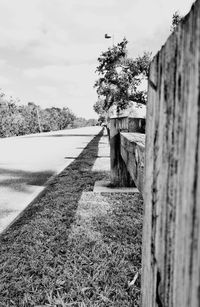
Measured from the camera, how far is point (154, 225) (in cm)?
62

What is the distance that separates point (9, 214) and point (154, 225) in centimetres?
272

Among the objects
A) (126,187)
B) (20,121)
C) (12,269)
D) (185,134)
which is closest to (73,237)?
(12,269)

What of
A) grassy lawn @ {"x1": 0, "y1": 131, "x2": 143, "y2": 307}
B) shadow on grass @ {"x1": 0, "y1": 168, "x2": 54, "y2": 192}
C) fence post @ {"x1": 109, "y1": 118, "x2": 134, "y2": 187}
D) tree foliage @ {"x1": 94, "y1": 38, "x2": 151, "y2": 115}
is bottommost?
shadow on grass @ {"x1": 0, "y1": 168, "x2": 54, "y2": 192}

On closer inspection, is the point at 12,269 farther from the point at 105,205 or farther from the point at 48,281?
the point at 105,205

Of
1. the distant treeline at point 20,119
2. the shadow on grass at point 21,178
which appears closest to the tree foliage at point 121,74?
the distant treeline at point 20,119

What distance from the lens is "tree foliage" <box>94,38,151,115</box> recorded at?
21.9 metres

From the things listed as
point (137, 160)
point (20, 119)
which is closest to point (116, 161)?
point (137, 160)

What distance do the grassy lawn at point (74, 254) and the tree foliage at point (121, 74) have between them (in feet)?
66.0

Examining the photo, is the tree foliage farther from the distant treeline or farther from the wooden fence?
the wooden fence

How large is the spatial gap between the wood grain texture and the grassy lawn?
3.36 ft

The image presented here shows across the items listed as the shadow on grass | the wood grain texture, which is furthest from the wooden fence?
the shadow on grass

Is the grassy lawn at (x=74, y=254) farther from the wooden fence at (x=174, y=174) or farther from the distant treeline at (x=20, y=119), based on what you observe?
the distant treeline at (x=20, y=119)

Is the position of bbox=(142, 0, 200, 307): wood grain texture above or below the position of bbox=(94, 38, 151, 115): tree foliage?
below

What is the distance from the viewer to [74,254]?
6.44 feet
